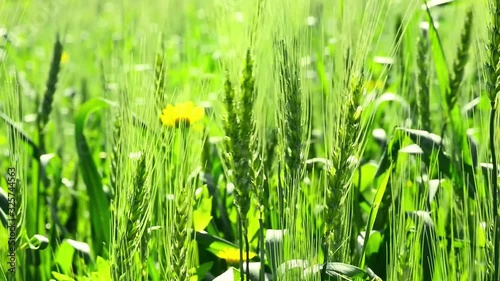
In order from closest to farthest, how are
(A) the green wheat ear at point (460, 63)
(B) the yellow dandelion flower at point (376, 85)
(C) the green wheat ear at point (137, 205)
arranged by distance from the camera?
(C) the green wheat ear at point (137, 205) → (B) the yellow dandelion flower at point (376, 85) → (A) the green wheat ear at point (460, 63)

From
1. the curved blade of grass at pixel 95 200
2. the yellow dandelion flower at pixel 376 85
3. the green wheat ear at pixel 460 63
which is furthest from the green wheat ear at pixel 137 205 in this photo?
the green wheat ear at pixel 460 63

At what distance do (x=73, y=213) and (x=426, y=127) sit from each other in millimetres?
928

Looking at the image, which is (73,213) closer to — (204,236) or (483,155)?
(204,236)

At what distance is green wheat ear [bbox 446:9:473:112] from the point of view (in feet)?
5.74

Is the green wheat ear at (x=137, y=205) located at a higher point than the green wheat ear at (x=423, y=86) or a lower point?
lower

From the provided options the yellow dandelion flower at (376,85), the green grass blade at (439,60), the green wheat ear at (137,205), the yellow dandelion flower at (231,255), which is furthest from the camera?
the green grass blade at (439,60)

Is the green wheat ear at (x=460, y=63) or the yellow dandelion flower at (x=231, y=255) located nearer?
the yellow dandelion flower at (x=231, y=255)

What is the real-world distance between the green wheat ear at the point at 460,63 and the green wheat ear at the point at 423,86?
50 mm

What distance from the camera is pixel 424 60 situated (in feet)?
6.02

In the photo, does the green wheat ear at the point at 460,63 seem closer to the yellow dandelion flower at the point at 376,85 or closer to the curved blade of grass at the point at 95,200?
the yellow dandelion flower at the point at 376,85

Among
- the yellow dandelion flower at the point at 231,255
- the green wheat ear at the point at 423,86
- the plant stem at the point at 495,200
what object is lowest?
the yellow dandelion flower at the point at 231,255

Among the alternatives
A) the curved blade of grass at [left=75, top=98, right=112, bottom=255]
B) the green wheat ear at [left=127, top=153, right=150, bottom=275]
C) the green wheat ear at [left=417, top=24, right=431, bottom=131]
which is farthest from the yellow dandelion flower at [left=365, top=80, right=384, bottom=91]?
the curved blade of grass at [left=75, top=98, right=112, bottom=255]

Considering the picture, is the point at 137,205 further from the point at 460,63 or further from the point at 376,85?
the point at 460,63

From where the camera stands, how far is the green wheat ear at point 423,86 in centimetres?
176
